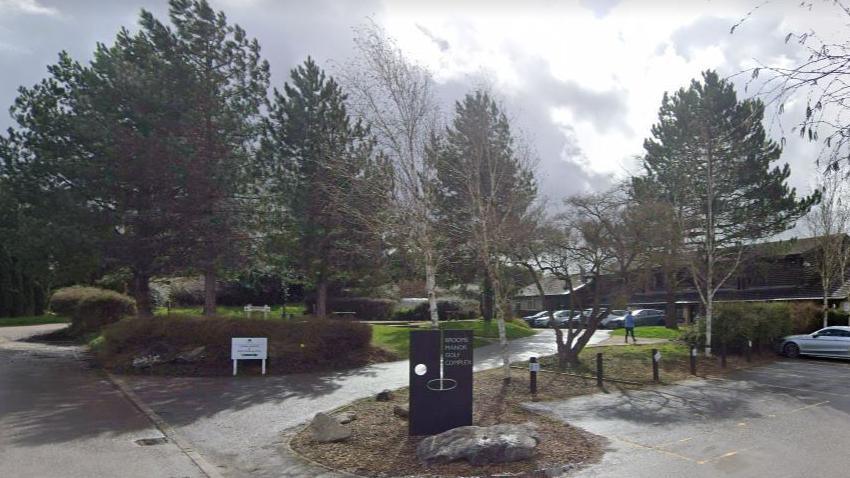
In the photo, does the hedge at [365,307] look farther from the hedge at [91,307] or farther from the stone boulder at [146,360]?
the stone boulder at [146,360]

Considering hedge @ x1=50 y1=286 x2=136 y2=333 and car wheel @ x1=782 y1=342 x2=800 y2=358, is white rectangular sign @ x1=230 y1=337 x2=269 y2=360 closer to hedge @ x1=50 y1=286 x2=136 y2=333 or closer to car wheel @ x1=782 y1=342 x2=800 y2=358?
hedge @ x1=50 y1=286 x2=136 y2=333

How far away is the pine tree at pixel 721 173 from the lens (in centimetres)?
2667

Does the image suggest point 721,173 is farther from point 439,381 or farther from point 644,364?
point 439,381

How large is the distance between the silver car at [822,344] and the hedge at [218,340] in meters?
18.5

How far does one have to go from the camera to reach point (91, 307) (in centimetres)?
2936

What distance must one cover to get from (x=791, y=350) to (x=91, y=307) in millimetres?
30435

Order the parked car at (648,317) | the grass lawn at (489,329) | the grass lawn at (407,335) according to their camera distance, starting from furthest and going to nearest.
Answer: the parked car at (648,317), the grass lawn at (489,329), the grass lawn at (407,335)

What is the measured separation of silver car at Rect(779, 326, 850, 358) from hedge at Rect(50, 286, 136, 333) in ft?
93.7

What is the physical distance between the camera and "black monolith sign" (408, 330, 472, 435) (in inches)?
388

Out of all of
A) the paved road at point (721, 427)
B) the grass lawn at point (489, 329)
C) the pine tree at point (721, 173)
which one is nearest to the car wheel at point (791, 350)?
the pine tree at point (721, 173)

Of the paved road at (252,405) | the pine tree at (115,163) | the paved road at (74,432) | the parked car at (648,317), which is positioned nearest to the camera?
the paved road at (74,432)

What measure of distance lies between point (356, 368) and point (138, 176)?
10539 millimetres

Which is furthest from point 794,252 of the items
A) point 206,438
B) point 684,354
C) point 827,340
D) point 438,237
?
point 206,438

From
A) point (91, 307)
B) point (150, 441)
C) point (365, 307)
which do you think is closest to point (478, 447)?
point (150, 441)
